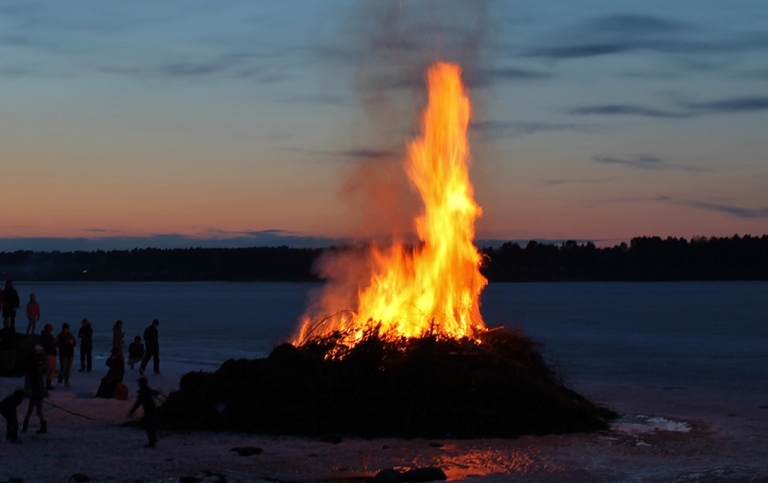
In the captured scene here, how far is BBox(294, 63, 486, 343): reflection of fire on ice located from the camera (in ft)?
70.9

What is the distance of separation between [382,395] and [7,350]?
11.0 meters

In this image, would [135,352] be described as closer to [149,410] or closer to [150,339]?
[150,339]

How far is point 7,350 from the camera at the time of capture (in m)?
24.5

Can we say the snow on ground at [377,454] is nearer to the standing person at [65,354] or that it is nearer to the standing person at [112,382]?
the standing person at [112,382]

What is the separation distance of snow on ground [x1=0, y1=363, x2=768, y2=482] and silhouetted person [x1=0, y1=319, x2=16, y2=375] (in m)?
4.78

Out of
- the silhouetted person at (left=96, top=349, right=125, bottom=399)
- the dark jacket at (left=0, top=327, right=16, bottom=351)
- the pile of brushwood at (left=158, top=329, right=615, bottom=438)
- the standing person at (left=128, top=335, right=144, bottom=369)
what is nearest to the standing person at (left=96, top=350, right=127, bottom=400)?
the silhouetted person at (left=96, top=349, right=125, bottom=399)

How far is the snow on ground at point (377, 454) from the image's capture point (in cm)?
1434

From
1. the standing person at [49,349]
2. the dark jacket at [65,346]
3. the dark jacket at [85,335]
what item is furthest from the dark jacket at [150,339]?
the dark jacket at [65,346]

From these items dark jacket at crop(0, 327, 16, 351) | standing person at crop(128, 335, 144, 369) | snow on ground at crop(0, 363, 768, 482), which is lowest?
snow on ground at crop(0, 363, 768, 482)

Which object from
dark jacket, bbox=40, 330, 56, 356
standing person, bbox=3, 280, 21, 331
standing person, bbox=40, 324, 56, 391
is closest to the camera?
standing person, bbox=40, 324, 56, 391

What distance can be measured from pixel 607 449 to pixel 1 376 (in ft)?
49.7

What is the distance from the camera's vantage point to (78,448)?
15.7m

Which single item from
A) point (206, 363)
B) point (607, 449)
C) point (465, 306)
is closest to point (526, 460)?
point (607, 449)

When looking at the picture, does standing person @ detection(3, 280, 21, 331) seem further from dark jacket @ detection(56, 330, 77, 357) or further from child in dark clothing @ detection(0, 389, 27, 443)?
child in dark clothing @ detection(0, 389, 27, 443)
